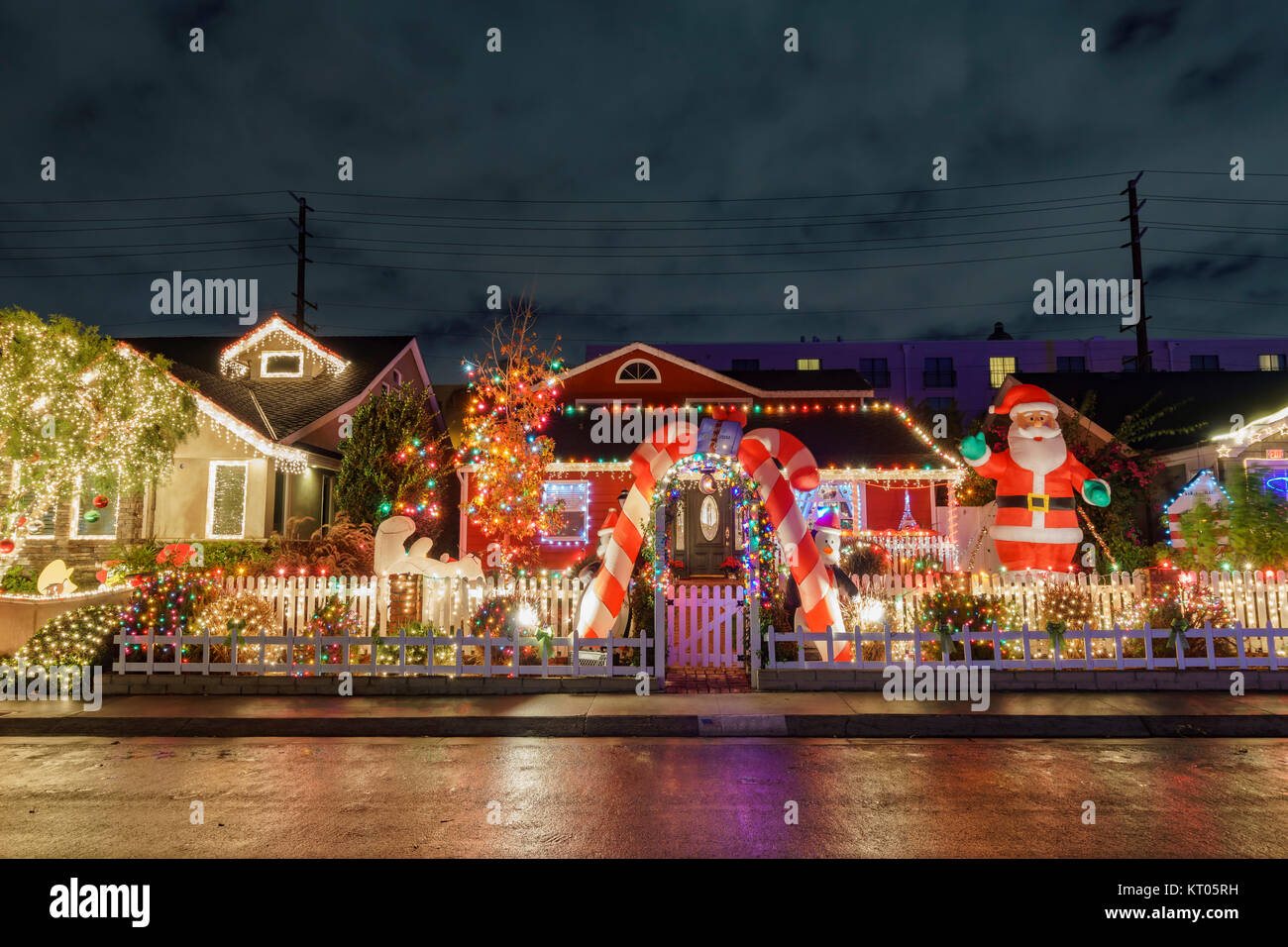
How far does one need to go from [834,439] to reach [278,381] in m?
15.9

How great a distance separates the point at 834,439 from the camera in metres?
20.4

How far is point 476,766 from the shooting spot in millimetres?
6113

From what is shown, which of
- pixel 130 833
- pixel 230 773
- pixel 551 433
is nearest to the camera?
pixel 130 833

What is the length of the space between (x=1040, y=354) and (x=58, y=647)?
4544 centimetres

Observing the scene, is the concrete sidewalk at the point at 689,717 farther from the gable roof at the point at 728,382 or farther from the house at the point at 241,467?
the gable roof at the point at 728,382

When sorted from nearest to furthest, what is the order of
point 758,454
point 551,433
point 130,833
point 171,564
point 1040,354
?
point 130,833
point 758,454
point 171,564
point 551,433
point 1040,354

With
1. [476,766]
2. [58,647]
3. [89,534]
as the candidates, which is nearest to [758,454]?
[476,766]

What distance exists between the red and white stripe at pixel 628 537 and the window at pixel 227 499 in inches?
444

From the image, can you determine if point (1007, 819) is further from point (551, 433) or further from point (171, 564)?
point (551, 433)

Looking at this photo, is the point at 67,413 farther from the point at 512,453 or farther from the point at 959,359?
the point at 959,359

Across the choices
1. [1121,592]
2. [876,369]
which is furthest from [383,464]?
[876,369]

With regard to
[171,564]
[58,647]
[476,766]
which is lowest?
[476,766]

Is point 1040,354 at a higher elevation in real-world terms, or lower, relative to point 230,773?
higher

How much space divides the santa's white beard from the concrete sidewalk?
3562 mm
